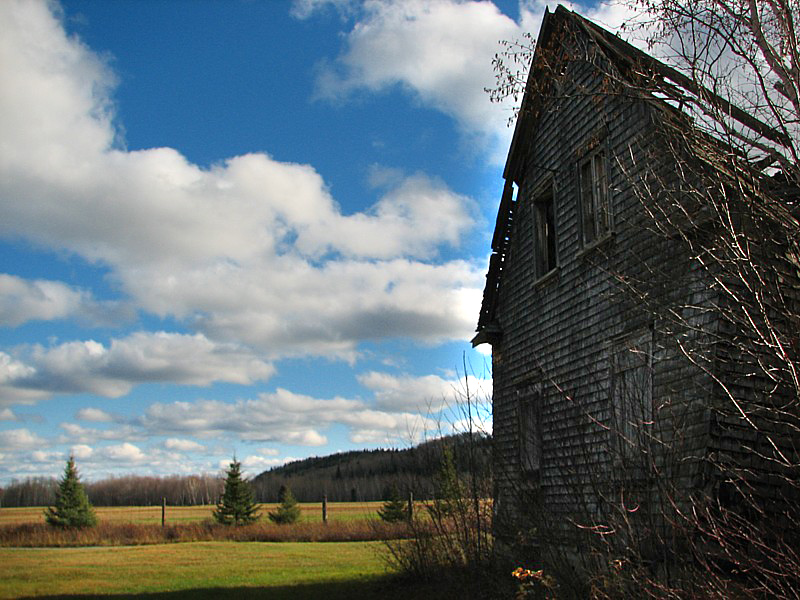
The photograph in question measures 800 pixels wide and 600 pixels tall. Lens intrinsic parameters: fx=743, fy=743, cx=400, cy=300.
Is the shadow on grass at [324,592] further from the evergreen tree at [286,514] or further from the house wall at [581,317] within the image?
the evergreen tree at [286,514]

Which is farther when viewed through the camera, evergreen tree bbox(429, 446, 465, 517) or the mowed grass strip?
the mowed grass strip

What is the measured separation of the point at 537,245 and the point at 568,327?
2303mm

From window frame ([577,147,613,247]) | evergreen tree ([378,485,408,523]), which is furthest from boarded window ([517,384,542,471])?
window frame ([577,147,613,247])

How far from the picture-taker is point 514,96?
10.7 metres

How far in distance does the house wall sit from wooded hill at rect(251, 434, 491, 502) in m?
0.71

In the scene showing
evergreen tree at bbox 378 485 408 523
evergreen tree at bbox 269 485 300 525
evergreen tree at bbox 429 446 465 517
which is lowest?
evergreen tree at bbox 269 485 300 525

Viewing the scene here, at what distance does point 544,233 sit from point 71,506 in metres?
37.5

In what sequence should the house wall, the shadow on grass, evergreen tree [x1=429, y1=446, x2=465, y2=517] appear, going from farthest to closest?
the shadow on grass < evergreen tree [x1=429, y1=446, x2=465, y2=517] < the house wall

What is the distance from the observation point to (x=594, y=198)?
12.6 metres

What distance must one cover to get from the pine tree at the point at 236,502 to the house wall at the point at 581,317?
31426 millimetres

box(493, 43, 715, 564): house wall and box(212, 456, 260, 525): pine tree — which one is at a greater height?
box(493, 43, 715, 564): house wall

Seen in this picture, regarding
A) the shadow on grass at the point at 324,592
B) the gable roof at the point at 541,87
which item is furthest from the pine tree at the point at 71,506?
the gable roof at the point at 541,87

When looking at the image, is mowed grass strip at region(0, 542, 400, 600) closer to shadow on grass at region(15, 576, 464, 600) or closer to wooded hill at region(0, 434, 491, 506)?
shadow on grass at region(15, 576, 464, 600)

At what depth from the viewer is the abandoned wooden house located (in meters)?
8.22
